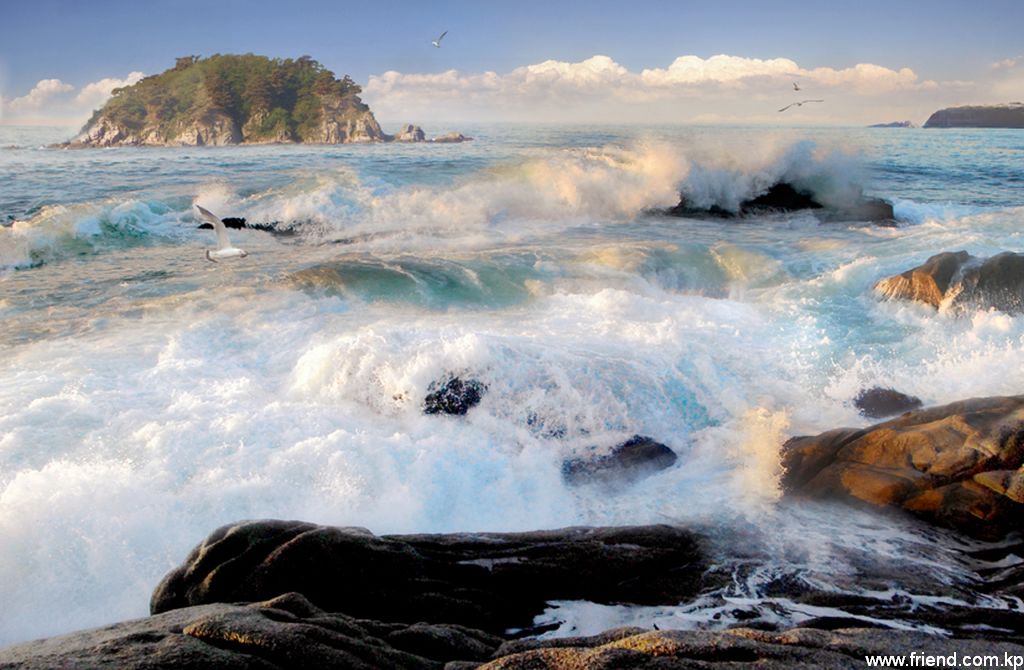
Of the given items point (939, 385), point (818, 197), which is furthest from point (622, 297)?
point (818, 197)

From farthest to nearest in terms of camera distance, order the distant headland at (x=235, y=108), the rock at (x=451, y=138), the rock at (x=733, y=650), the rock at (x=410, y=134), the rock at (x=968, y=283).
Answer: the rock at (x=410, y=134) < the rock at (x=451, y=138) < the distant headland at (x=235, y=108) < the rock at (x=968, y=283) < the rock at (x=733, y=650)

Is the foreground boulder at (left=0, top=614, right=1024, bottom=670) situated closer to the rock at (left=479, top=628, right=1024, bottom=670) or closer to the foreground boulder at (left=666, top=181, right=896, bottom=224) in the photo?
the rock at (left=479, top=628, right=1024, bottom=670)

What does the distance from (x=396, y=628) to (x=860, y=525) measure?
4.05 m

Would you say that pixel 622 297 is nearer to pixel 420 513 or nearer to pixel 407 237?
pixel 420 513

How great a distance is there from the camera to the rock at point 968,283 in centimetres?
1057

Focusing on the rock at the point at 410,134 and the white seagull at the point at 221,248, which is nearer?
the white seagull at the point at 221,248

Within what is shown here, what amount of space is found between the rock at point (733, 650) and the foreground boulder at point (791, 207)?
1860 cm

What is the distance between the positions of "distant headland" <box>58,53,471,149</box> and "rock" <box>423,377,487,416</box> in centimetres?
4147

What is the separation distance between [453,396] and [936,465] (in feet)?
15.7

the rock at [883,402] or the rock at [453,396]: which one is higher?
the rock at [453,396]

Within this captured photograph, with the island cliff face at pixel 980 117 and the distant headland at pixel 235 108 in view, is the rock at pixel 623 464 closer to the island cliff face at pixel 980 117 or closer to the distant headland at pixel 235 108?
the distant headland at pixel 235 108

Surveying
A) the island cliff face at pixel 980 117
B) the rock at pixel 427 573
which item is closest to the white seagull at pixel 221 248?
the rock at pixel 427 573

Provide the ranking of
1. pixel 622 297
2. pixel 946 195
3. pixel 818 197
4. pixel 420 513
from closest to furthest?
pixel 420 513 < pixel 622 297 < pixel 818 197 < pixel 946 195

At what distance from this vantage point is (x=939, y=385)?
880cm
